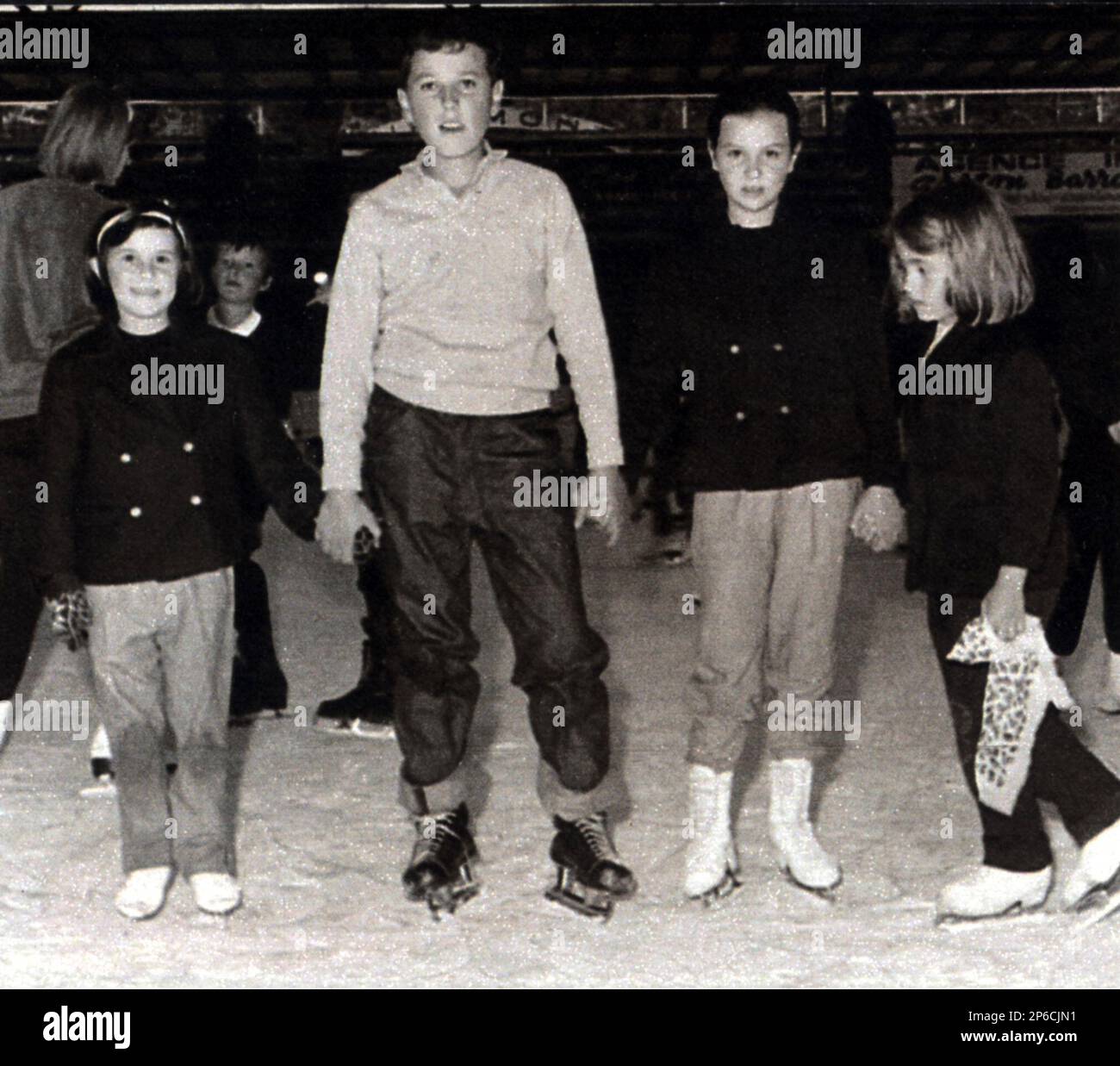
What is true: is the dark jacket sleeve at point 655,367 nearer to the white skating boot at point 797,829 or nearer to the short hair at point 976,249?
the short hair at point 976,249

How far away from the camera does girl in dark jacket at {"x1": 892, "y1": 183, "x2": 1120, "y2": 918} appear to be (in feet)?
9.65

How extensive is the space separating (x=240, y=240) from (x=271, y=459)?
4.23 ft

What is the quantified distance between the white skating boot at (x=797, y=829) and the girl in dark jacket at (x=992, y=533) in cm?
25

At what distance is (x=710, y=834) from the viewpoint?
3.23 m

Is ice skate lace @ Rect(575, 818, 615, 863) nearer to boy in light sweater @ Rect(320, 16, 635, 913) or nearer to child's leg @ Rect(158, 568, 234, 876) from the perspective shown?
boy in light sweater @ Rect(320, 16, 635, 913)

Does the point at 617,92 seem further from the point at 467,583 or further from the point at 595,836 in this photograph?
the point at 595,836

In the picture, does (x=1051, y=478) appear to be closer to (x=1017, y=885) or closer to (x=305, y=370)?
(x=1017, y=885)

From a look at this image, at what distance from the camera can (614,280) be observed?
1092 cm

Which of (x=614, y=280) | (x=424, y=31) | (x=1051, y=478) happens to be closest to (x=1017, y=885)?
(x=1051, y=478)

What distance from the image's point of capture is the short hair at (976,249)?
297cm

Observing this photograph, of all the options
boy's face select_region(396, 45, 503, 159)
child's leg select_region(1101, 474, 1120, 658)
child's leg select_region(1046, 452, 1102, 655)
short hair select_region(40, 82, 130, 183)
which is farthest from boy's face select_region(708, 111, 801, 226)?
child's leg select_region(1101, 474, 1120, 658)

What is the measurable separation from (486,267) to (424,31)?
0.40m

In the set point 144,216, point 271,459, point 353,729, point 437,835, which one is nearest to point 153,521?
point 271,459
